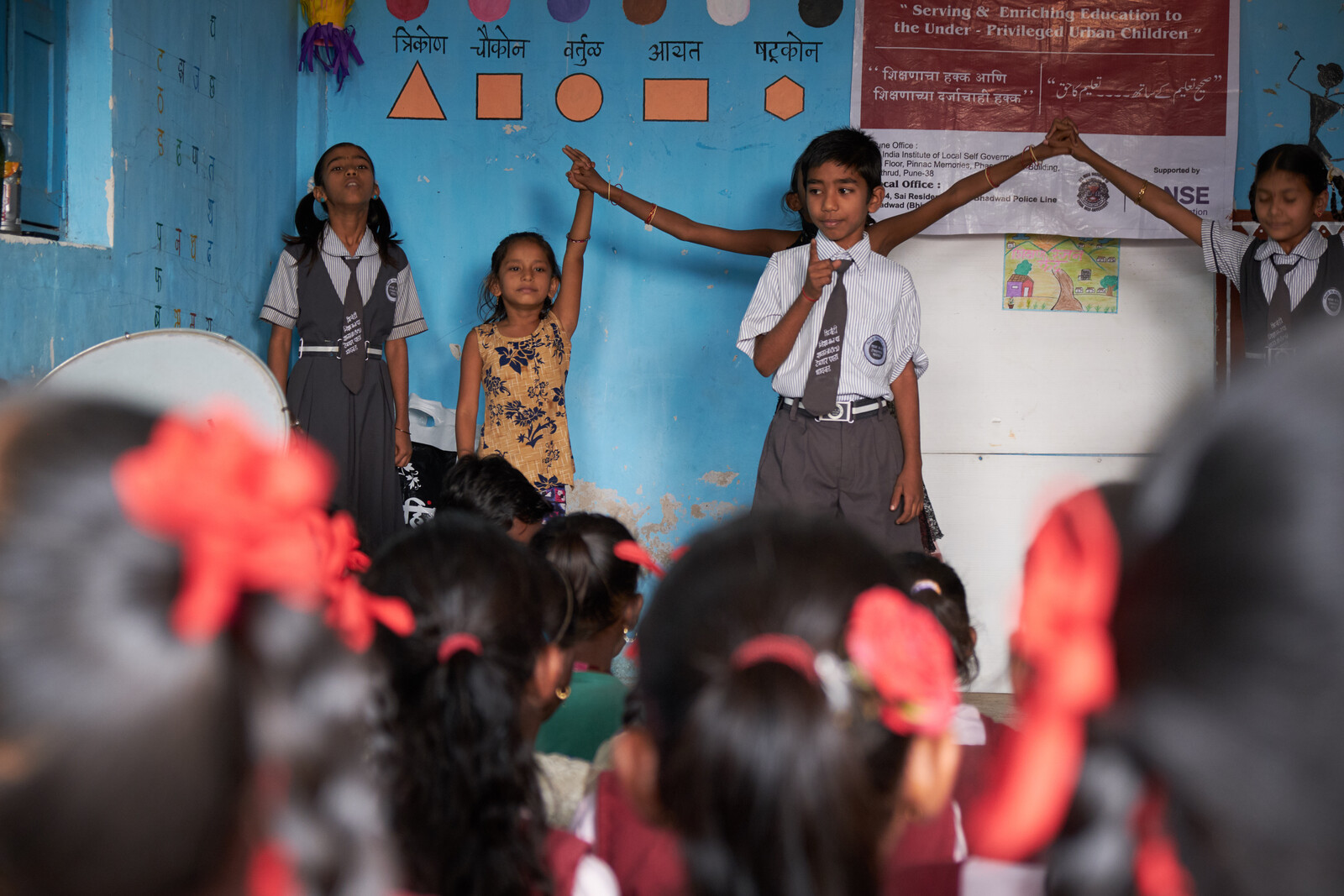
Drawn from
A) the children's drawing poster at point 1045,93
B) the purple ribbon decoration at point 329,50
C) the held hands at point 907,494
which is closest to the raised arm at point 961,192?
the children's drawing poster at point 1045,93

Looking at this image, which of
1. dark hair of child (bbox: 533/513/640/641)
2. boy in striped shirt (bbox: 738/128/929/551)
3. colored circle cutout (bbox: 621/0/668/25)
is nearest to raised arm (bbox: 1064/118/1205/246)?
boy in striped shirt (bbox: 738/128/929/551)

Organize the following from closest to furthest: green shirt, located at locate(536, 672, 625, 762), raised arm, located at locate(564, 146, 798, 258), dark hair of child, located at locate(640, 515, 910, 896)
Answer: dark hair of child, located at locate(640, 515, 910, 896)
green shirt, located at locate(536, 672, 625, 762)
raised arm, located at locate(564, 146, 798, 258)

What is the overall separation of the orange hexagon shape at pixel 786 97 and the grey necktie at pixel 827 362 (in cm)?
110

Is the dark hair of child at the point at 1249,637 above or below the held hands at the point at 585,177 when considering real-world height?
below

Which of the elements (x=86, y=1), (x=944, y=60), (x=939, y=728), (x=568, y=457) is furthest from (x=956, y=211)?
(x=939, y=728)

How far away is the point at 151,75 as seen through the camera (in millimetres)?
2672

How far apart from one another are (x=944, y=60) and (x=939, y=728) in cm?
314

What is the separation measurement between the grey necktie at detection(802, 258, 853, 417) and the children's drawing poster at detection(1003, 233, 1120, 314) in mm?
1176

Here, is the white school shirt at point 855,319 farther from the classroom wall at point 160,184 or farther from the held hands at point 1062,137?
the classroom wall at point 160,184

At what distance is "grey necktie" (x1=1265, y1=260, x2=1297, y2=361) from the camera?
3023mm

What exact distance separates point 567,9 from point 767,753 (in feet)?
11.1

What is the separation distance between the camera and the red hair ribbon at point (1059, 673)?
0.59 metres

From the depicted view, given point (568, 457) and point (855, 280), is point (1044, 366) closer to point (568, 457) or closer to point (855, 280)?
point (855, 280)

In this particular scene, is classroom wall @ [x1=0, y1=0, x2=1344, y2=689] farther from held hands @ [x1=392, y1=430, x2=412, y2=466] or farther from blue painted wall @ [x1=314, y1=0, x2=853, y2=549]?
held hands @ [x1=392, y1=430, x2=412, y2=466]
